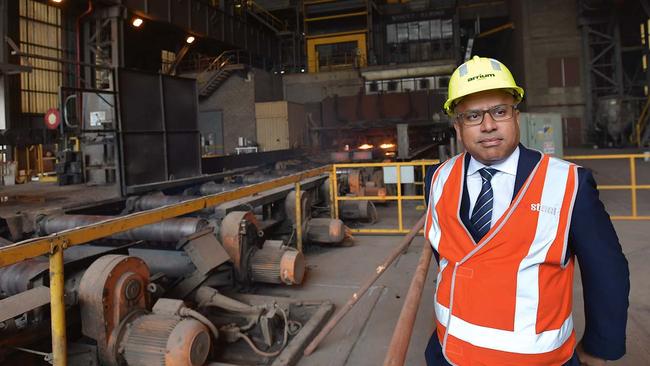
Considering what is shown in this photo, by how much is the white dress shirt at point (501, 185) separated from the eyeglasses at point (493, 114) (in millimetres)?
136

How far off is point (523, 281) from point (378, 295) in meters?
3.39

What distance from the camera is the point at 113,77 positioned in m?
6.50

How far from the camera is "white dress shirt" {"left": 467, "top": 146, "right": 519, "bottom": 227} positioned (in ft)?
5.13

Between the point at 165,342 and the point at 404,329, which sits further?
the point at 165,342

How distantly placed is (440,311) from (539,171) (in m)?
0.65

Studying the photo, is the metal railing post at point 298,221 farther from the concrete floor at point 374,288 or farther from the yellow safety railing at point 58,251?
the yellow safety railing at point 58,251

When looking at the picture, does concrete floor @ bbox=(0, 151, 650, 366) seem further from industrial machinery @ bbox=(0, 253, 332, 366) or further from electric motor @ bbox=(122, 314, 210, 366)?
electric motor @ bbox=(122, 314, 210, 366)

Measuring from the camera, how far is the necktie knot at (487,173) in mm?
1633

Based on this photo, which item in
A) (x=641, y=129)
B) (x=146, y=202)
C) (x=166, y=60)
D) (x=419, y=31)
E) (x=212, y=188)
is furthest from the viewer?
(x=419, y=31)

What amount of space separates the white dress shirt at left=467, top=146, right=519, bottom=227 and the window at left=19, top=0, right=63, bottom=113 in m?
21.2

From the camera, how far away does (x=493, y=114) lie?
1.61 meters

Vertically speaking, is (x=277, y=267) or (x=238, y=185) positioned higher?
(x=238, y=185)

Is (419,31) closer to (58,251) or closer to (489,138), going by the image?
(58,251)

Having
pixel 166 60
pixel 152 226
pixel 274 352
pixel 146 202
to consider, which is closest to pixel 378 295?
pixel 274 352
